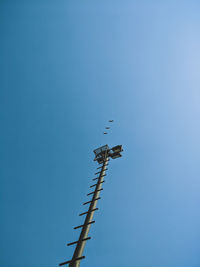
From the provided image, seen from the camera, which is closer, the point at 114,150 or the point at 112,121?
the point at 114,150

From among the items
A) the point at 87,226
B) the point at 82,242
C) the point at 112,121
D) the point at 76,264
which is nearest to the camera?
the point at 76,264

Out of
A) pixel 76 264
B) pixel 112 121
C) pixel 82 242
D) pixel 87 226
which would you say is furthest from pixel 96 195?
pixel 112 121

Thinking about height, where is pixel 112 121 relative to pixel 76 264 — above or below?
above

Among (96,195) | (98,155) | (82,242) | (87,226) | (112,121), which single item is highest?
(112,121)

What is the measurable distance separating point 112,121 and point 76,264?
13.6m

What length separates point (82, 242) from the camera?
443 cm

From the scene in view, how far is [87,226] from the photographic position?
4.87 m

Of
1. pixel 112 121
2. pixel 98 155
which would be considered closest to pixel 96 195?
pixel 98 155

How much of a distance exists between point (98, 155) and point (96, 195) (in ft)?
15.0

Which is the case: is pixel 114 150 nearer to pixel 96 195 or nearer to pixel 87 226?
pixel 96 195

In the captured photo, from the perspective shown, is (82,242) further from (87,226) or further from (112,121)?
(112,121)

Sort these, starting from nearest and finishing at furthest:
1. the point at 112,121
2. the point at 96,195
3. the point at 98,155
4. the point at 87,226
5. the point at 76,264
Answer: the point at 76,264
the point at 87,226
the point at 96,195
the point at 98,155
the point at 112,121

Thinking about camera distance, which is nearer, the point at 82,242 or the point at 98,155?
the point at 82,242

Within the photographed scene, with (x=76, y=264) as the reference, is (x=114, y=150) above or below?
above
